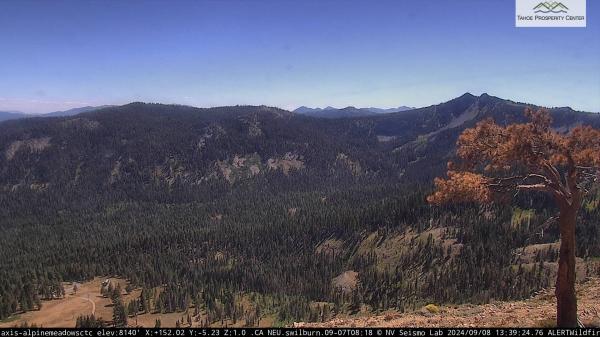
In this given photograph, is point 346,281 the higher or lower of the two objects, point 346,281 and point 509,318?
the lower

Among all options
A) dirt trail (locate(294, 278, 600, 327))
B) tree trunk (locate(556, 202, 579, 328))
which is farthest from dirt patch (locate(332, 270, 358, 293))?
tree trunk (locate(556, 202, 579, 328))

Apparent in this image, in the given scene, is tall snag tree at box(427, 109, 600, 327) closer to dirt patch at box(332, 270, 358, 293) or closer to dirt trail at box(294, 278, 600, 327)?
dirt trail at box(294, 278, 600, 327)

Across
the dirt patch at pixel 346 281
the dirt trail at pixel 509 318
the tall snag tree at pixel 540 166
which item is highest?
the tall snag tree at pixel 540 166

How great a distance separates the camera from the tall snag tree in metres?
28.9

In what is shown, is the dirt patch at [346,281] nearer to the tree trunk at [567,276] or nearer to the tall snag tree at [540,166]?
the tree trunk at [567,276]

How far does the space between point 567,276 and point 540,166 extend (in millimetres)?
8096

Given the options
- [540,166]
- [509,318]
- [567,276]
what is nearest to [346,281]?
[509,318]

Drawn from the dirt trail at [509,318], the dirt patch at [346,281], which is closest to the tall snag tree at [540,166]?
the dirt trail at [509,318]

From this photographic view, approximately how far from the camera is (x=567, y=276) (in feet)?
99.6

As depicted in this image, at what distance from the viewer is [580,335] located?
27562mm

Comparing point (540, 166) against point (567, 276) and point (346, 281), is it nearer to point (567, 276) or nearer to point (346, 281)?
point (567, 276)

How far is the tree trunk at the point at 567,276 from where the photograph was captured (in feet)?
98.4

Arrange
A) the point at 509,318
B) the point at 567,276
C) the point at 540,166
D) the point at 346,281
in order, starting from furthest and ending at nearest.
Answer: the point at 346,281 → the point at 509,318 → the point at 567,276 → the point at 540,166

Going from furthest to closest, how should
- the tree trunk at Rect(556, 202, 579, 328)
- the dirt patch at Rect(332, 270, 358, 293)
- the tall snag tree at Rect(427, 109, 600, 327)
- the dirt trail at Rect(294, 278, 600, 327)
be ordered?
the dirt patch at Rect(332, 270, 358, 293)
the dirt trail at Rect(294, 278, 600, 327)
the tree trunk at Rect(556, 202, 579, 328)
the tall snag tree at Rect(427, 109, 600, 327)
